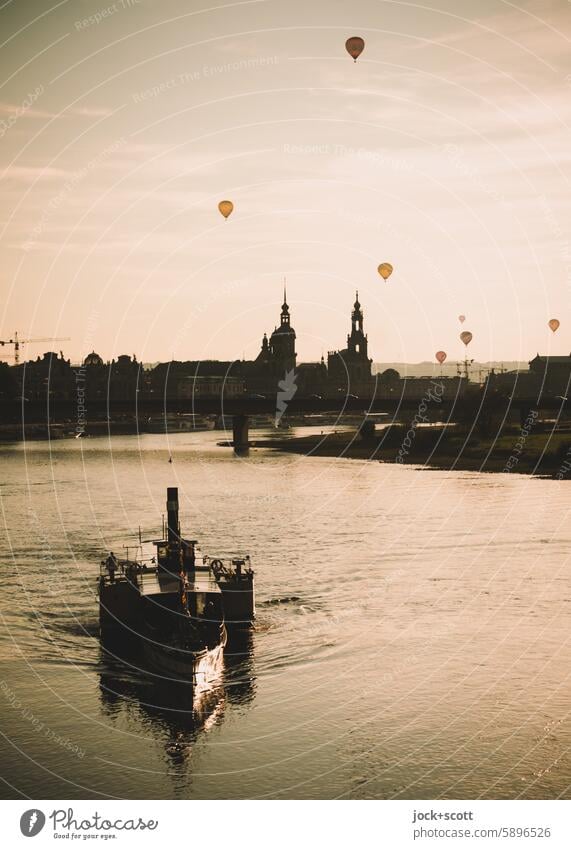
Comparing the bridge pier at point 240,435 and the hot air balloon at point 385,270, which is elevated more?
the hot air balloon at point 385,270

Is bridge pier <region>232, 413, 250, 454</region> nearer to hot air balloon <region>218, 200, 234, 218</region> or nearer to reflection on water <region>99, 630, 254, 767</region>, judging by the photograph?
hot air balloon <region>218, 200, 234, 218</region>

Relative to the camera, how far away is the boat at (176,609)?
3269cm

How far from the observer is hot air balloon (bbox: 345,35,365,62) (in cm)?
3691

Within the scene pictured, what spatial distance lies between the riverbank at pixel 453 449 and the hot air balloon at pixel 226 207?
4666 centimetres

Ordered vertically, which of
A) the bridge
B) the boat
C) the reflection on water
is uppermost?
the bridge

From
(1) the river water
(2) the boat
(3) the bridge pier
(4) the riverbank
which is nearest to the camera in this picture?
(1) the river water

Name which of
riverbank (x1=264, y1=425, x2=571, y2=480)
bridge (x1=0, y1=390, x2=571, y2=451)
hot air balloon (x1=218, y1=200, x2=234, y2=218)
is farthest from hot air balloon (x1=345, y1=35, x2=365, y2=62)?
riverbank (x1=264, y1=425, x2=571, y2=480)

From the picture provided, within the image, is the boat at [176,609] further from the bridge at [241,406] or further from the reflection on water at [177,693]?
the bridge at [241,406]

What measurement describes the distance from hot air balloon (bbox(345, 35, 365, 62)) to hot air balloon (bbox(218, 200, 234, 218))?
15.8 m

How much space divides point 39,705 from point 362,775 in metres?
9.92

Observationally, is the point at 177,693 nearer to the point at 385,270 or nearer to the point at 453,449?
the point at 385,270

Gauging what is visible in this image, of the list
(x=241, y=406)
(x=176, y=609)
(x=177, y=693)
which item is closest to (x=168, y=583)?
(x=176, y=609)

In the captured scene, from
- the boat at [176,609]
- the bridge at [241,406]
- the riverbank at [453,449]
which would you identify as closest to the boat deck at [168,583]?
the boat at [176,609]
